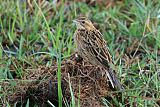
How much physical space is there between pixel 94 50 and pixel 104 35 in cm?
155

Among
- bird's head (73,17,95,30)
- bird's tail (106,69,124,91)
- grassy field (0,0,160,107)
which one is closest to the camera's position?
bird's tail (106,69,124,91)

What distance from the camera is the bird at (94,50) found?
5.28 metres

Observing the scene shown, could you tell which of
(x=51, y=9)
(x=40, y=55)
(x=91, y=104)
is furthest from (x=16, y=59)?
(x=51, y=9)

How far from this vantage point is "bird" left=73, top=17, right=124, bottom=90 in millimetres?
5281

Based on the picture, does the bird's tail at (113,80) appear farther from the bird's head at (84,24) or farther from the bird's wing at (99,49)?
the bird's head at (84,24)

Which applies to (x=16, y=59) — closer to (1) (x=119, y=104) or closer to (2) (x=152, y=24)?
(1) (x=119, y=104)

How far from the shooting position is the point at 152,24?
273 inches

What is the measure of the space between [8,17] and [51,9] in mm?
765

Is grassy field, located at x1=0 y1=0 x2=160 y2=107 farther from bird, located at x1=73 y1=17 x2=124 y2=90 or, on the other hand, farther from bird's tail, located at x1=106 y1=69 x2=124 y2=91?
bird, located at x1=73 y1=17 x2=124 y2=90

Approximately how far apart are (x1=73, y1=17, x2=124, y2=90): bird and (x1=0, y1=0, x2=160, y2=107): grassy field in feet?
0.65

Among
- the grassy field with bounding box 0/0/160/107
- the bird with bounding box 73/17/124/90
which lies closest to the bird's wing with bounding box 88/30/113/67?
the bird with bounding box 73/17/124/90

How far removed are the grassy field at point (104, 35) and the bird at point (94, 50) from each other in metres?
0.20

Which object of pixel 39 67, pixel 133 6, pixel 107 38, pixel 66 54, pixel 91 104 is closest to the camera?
pixel 91 104

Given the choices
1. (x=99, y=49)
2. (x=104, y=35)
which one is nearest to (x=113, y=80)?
(x=99, y=49)
